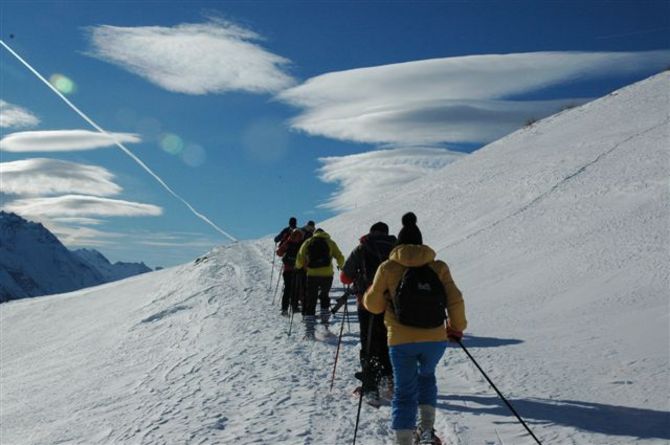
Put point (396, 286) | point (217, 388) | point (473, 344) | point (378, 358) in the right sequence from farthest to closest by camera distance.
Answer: point (473, 344) < point (217, 388) < point (378, 358) < point (396, 286)

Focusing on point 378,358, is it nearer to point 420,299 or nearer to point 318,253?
point 420,299

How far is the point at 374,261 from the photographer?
7.31m

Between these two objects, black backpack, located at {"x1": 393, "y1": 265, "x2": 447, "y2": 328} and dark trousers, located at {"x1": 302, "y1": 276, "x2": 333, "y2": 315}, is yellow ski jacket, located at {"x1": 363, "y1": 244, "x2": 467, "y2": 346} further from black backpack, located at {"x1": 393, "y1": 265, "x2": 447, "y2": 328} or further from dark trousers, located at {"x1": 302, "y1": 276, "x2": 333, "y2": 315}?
dark trousers, located at {"x1": 302, "y1": 276, "x2": 333, "y2": 315}

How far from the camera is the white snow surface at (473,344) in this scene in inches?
272

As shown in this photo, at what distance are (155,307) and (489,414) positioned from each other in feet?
55.3

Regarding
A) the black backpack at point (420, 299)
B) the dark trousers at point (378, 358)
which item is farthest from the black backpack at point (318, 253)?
the black backpack at point (420, 299)

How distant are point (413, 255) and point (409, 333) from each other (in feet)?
2.34

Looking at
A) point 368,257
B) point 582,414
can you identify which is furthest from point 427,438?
point 368,257

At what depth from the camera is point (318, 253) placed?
38.3 ft

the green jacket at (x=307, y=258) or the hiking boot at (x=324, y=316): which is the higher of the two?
the green jacket at (x=307, y=258)

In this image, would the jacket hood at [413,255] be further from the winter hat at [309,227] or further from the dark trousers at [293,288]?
the winter hat at [309,227]

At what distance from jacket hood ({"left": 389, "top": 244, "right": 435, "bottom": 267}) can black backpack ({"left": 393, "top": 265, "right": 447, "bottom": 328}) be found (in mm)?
65

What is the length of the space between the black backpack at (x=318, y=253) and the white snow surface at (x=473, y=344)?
1.50 meters

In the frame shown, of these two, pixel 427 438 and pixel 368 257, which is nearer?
pixel 427 438
